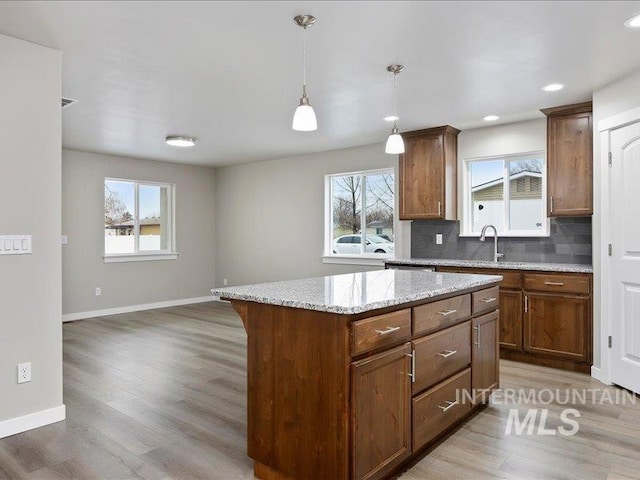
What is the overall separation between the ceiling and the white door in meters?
0.58

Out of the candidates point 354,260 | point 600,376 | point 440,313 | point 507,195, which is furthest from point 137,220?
point 600,376

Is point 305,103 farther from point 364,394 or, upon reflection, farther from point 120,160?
point 120,160

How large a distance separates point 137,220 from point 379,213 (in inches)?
152

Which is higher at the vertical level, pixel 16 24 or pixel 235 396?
pixel 16 24

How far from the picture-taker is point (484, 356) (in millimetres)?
2982

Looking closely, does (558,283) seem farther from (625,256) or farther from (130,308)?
(130,308)

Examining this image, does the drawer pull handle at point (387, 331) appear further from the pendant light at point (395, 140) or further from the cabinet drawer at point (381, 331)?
the pendant light at point (395, 140)

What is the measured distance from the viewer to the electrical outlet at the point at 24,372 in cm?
272

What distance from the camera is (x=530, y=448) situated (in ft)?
8.20

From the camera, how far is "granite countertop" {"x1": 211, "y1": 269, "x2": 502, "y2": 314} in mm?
1900

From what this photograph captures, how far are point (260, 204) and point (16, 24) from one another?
4939mm

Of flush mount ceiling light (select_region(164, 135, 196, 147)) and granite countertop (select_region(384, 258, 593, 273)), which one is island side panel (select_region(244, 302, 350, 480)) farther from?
flush mount ceiling light (select_region(164, 135, 196, 147))

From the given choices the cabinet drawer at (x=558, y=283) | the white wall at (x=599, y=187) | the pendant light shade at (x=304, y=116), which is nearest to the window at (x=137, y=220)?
the pendant light shade at (x=304, y=116)

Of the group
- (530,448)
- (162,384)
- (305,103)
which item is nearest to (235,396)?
(162,384)
